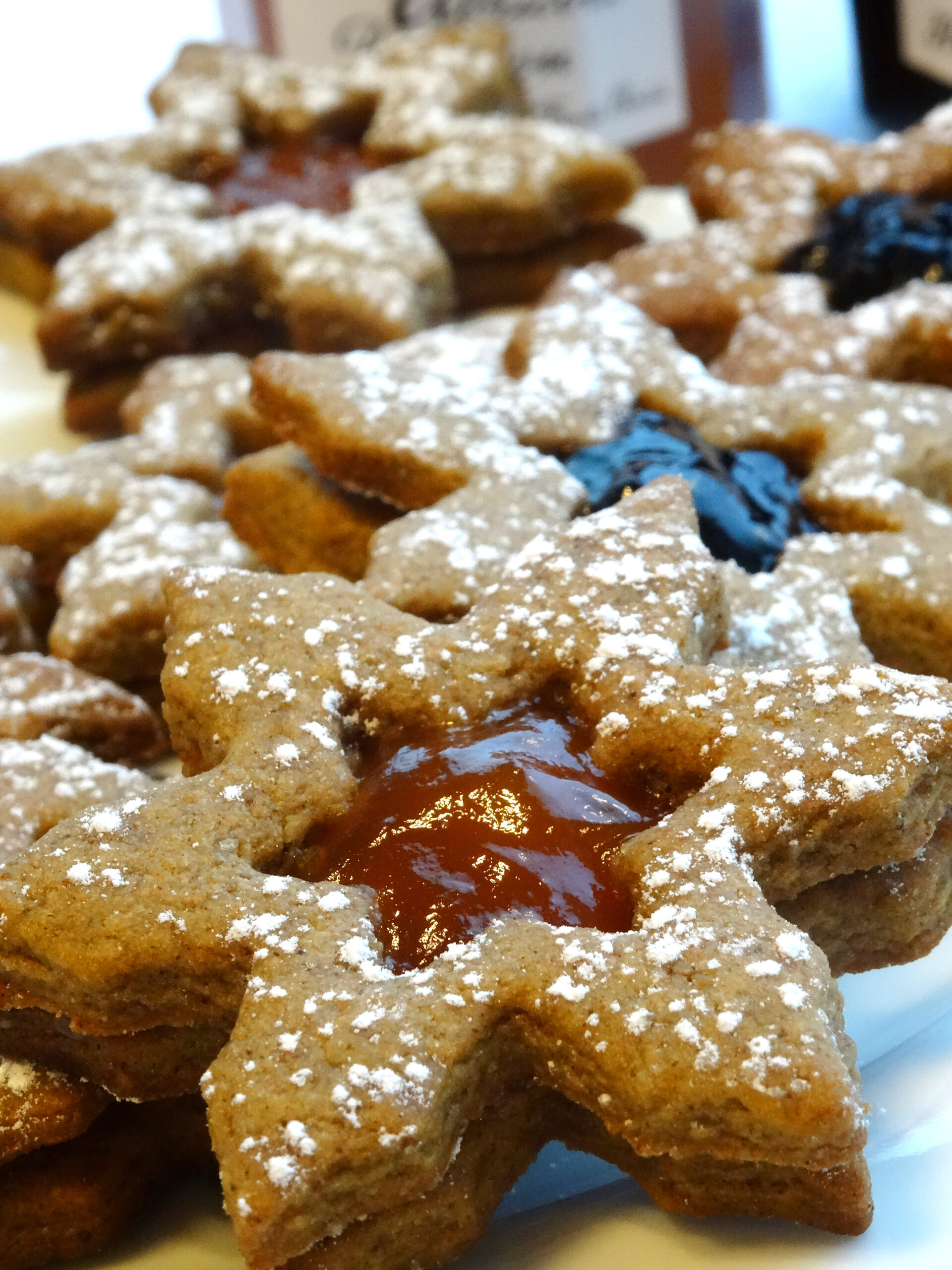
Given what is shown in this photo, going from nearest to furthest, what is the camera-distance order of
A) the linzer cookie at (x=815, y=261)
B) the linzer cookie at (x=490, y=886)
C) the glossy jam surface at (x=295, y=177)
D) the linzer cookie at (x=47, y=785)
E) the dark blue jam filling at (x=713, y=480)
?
the linzer cookie at (x=490, y=886), the linzer cookie at (x=47, y=785), the dark blue jam filling at (x=713, y=480), the linzer cookie at (x=815, y=261), the glossy jam surface at (x=295, y=177)

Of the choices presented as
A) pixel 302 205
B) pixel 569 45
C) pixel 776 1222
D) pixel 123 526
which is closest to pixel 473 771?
pixel 776 1222

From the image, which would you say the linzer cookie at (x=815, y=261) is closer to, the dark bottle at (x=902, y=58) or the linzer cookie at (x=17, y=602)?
the dark bottle at (x=902, y=58)

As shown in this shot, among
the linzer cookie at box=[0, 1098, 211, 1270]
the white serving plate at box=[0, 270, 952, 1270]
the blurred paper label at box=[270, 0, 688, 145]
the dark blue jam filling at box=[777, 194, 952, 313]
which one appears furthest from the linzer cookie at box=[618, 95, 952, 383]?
the linzer cookie at box=[0, 1098, 211, 1270]

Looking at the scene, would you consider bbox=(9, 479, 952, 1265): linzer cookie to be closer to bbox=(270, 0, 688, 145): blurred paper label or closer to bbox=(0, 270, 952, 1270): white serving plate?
bbox=(0, 270, 952, 1270): white serving plate

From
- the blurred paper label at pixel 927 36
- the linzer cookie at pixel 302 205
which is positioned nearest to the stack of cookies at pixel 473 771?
the linzer cookie at pixel 302 205

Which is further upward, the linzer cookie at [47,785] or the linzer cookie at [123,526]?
the linzer cookie at [123,526]
